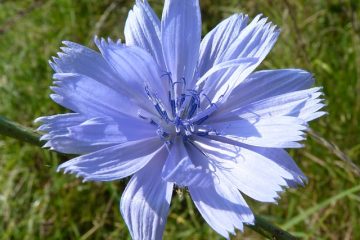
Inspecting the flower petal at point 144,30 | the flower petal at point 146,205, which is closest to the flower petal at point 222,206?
the flower petal at point 146,205

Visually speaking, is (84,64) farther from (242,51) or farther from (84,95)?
(242,51)

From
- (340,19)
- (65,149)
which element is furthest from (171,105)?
(340,19)

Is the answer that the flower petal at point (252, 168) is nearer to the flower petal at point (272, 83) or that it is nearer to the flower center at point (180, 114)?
the flower center at point (180, 114)

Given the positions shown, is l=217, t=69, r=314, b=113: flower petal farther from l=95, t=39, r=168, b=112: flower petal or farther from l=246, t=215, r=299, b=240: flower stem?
l=246, t=215, r=299, b=240: flower stem

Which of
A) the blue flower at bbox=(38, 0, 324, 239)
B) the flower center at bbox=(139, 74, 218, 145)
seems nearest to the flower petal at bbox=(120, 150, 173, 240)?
the blue flower at bbox=(38, 0, 324, 239)

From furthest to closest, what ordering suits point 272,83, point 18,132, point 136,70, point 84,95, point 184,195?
point 184,195, point 272,83, point 136,70, point 84,95, point 18,132

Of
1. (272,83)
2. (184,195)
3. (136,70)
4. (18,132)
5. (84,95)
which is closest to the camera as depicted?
(18,132)

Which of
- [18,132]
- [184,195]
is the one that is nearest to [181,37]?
[18,132]

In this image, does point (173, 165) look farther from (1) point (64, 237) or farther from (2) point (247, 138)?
(1) point (64, 237)
